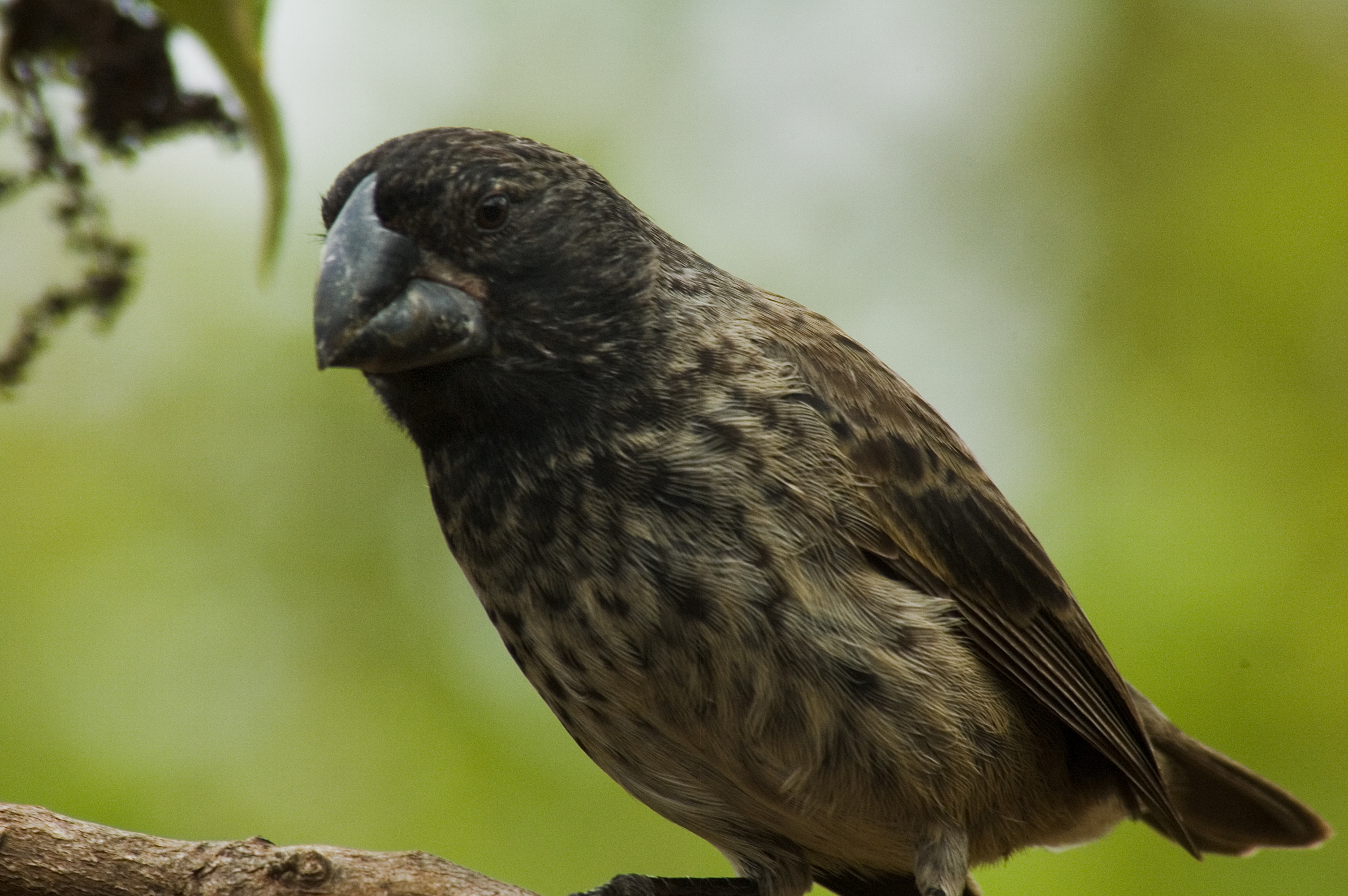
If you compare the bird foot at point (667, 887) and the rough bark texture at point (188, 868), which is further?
the bird foot at point (667, 887)

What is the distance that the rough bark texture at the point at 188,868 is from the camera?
8.45ft

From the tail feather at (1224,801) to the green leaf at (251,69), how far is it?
264cm

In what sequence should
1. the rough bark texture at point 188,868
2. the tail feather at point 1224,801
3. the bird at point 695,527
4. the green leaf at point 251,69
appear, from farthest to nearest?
the tail feather at point 1224,801, the bird at point 695,527, the rough bark texture at point 188,868, the green leaf at point 251,69

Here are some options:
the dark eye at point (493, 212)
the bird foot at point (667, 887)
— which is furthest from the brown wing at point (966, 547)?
the bird foot at point (667, 887)

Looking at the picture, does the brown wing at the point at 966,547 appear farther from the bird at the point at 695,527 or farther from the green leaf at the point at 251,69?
the green leaf at the point at 251,69

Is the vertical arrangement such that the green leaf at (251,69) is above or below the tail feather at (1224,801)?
above

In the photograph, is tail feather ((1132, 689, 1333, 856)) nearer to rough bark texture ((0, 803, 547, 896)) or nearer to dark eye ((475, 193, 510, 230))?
rough bark texture ((0, 803, 547, 896))

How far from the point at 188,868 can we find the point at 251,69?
1.43 meters

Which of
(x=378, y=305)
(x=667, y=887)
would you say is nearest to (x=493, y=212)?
(x=378, y=305)

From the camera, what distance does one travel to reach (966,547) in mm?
3367

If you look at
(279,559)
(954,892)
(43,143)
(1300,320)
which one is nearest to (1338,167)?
(1300,320)

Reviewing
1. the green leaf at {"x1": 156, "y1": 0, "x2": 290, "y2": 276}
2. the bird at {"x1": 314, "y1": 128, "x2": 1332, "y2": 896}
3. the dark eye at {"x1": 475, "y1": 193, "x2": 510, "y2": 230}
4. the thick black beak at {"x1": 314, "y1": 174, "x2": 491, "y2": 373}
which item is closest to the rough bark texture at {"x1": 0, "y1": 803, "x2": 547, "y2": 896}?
the bird at {"x1": 314, "y1": 128, "x2": 1332, "y2": 896}

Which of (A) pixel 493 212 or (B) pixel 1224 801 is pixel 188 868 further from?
(B) pixel 1224 801

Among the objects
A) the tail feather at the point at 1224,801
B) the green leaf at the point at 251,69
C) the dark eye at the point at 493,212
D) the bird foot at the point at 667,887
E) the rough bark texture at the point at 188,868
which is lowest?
the rough bark texture at the point at 188,868
